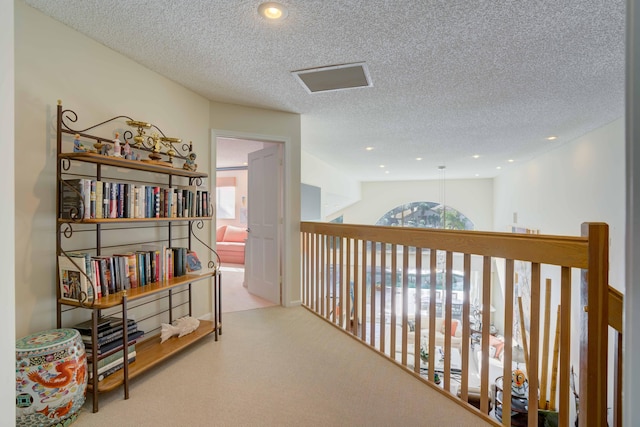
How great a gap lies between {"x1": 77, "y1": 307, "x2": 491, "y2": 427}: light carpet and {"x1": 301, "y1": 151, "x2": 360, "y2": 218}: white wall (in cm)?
354

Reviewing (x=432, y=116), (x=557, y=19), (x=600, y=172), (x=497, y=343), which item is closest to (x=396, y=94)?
(x=432, y=116)

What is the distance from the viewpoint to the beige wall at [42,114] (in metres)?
1.71

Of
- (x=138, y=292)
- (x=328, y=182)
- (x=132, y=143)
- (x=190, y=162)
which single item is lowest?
(x=138, y=292)

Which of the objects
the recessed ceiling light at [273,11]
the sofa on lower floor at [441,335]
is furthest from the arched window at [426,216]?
the recessed ceiling light at [273,11]

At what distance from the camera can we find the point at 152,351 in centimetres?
229

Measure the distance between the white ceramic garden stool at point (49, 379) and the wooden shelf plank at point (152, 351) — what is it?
0.61ft

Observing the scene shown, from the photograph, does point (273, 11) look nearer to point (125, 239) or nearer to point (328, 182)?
point (125, 239)

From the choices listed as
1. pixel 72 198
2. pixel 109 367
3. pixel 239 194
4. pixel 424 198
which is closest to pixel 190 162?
pixel 72 198

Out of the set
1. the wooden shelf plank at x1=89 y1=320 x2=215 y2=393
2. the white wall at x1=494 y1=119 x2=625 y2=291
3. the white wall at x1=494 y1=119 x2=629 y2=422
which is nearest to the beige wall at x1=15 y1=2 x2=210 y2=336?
the wooden shelf plank at x1=89 y1=320 x2=215 y2=393

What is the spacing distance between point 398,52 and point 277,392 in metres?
2.46

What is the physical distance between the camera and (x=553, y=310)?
16.8 feet

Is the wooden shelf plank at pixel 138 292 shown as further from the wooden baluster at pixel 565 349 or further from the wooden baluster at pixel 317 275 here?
the wooden baluster at pixel 565 349

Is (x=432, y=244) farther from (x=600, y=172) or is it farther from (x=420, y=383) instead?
(x=600, y=172)

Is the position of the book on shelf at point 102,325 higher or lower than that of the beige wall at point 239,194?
lower
